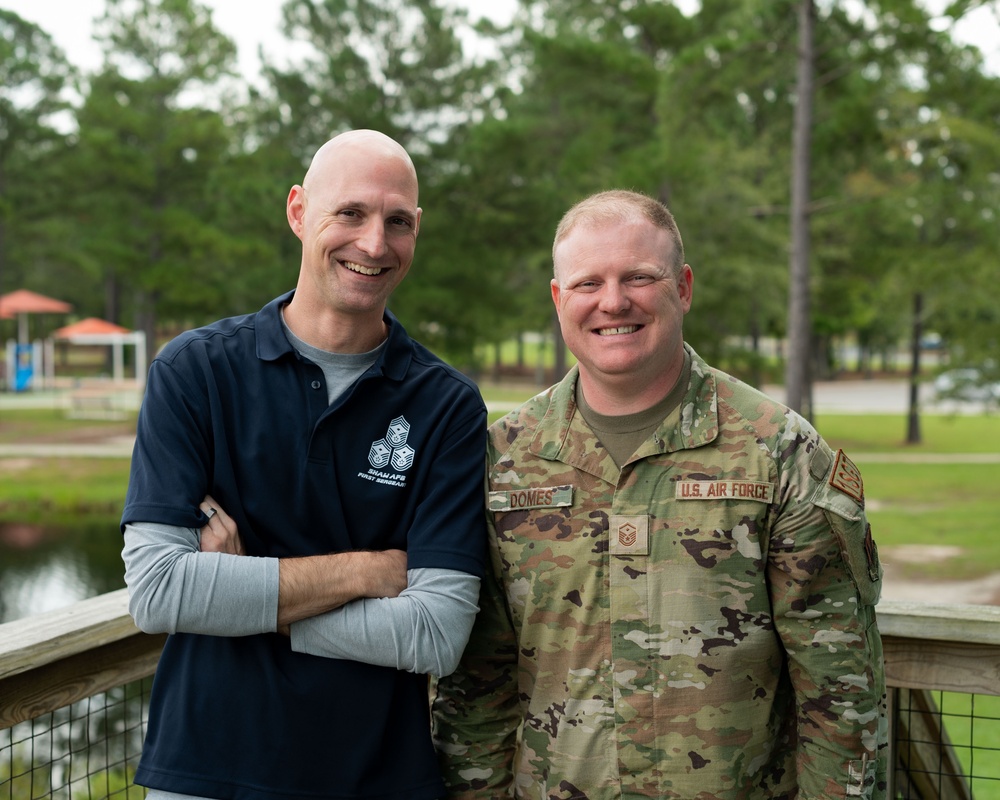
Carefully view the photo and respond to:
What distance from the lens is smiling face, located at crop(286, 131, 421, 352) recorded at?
224 centimetres

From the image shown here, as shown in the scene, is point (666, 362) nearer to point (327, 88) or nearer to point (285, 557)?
point (285, 557)

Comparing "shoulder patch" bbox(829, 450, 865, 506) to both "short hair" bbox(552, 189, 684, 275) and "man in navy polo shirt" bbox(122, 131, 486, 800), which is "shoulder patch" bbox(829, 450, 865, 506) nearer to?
"short hair" bbox(552, 189, 684, 275)

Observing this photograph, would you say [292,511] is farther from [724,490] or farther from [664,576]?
[724,490]

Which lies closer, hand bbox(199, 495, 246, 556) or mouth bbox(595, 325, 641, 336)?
hand bbox(199, 495, 246, 556)

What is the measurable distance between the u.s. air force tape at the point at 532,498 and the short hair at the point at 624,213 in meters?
0.55

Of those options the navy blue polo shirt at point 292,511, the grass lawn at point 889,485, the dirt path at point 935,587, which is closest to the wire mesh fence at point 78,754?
the navy blue polo shirt at point 292,511

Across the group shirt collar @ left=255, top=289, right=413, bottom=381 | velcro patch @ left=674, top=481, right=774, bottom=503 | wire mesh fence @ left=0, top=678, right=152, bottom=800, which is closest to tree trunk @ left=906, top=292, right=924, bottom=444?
wire mesh fence @ left=0, top=678, right=152, bottom=800

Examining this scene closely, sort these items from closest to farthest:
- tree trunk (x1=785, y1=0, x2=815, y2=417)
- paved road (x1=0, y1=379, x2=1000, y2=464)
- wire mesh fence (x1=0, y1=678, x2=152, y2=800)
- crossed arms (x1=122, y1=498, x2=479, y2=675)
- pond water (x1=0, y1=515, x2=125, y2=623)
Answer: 1. crossed arms (x1=122, y1=498, x2=479, y2=675)
2. wire mesh fence (x1=0, y1=678, x2=152, y2=800)
3. pond water (x1=0, y1=515, x2=125, y2=623)
4. tree trunk (x1=785, y1=0, x2=815, y2=417)
5. paved road (x1=0, y1=379, x2=1000, y2=464)

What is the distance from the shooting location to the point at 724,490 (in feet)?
7.10

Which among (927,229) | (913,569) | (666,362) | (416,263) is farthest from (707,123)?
(666,362)

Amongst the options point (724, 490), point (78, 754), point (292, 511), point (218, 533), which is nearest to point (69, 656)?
point (218, 533)

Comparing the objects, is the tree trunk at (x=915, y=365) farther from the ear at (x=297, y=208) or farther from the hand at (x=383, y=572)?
the hand at (x=383, y=572)

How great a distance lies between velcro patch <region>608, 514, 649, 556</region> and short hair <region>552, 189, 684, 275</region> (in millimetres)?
570

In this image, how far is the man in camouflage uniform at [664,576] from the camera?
6.93 feet
